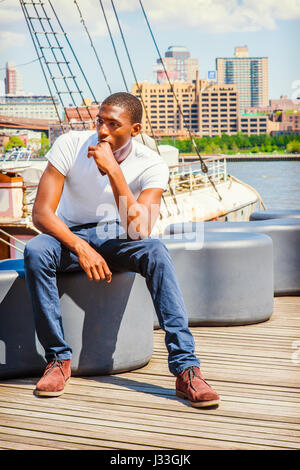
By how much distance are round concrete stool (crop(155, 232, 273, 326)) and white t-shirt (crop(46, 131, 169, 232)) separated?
3.12 ft

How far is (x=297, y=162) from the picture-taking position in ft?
284

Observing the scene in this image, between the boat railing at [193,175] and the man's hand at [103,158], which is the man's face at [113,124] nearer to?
the man's hand at [103,158]

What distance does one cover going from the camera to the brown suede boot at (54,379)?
2.27 meters

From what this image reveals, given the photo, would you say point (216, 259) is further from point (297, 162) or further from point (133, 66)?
point (297, 162)

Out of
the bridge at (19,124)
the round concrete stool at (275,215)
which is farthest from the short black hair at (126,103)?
the bridge at (19,124)

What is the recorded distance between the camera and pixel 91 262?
7.61ft

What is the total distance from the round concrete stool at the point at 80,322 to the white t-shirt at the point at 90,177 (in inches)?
9.9

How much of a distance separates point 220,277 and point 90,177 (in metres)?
1.25

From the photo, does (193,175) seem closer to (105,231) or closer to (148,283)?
(105,231)

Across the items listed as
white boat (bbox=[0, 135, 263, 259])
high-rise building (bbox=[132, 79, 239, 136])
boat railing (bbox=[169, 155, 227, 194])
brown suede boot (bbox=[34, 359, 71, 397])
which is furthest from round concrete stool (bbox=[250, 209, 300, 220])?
high-rise building (bbox=[132, 79, 239, 136])

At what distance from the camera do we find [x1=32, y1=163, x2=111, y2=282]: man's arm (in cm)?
232

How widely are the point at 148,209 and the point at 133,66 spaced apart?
28.2 ft

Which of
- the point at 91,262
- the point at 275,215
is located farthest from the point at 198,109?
the point at 91,262
